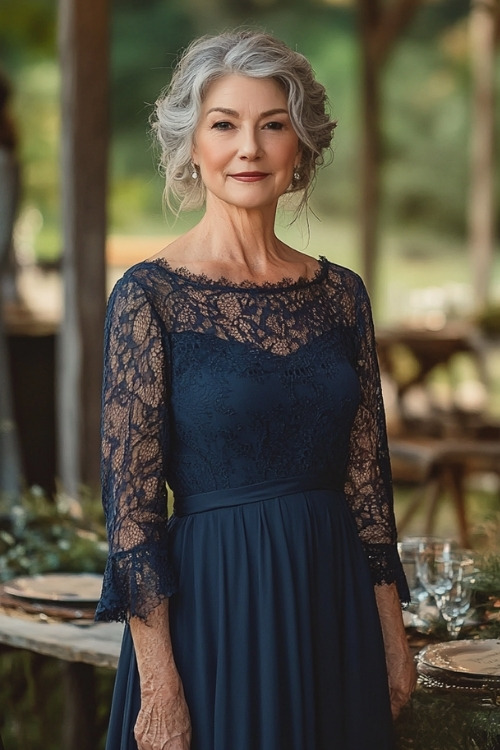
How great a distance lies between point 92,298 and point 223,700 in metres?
3.53

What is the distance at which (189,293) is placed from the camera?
1.88 metres

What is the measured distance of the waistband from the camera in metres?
1.89

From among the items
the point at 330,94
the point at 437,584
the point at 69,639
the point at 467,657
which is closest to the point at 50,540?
the point at 69,639

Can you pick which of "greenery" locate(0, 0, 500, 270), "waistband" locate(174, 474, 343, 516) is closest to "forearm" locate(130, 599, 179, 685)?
"waistband" locate(174, 474, 343, 516)

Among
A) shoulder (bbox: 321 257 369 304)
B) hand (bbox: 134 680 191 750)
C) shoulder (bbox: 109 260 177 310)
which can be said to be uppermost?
shoulder (bbox: 321 257 369 304)

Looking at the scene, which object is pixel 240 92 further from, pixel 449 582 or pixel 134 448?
pixel 449 582

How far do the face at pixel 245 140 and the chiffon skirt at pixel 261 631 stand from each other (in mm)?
456

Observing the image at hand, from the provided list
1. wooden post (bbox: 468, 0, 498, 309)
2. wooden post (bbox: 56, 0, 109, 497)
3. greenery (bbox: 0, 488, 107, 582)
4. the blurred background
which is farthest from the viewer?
wooden post (bbox: 468, 0, 498, 309)

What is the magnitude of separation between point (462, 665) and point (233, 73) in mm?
1079

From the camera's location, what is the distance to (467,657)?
2207 millimetres

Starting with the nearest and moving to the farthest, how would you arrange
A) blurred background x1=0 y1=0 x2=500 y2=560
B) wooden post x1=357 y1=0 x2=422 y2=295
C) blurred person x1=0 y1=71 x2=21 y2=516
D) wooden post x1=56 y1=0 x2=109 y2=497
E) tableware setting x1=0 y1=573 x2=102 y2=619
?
tableware setting x1=0 y1=573 x2=102 y2=619
wooden post x1=56 y1=0 x2=109 y2=497
blurred background x1=0 y1=0 x2=500 y2=560
blurred person x1=0 y1=71 x2=21 y2=516
wooden post x1=357 y1=0 x2=422 y2=295

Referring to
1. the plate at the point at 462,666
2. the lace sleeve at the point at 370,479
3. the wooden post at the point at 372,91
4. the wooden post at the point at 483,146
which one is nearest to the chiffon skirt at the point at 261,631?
the lace sleeve at the point at 370,479

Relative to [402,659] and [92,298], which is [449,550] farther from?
[92,298]

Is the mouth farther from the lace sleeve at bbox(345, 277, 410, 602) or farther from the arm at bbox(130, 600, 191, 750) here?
the arm at bbox(130, 600, 191, 750)
